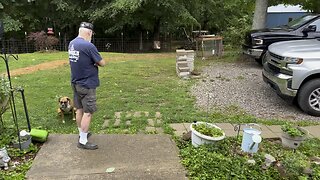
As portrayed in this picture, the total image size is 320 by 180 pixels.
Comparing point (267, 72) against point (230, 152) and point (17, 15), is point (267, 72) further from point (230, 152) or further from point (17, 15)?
point (17, 15)

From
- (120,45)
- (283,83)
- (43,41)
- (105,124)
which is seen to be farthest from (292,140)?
(120,45)

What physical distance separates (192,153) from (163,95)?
289 cm

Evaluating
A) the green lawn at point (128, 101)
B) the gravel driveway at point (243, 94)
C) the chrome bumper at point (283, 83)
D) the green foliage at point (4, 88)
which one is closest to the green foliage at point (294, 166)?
the green lawn at point (128, 101)

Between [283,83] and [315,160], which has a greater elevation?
[283,83]

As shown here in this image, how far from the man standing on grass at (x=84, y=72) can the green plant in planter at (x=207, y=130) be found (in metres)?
1.26

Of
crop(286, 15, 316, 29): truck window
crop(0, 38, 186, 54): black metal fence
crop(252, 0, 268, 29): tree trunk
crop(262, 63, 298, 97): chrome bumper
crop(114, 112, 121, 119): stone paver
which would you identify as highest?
crop(252, 0, 268, 29): tree trunk

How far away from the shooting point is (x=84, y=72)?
3879mm

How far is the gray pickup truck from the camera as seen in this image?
18.0 feet

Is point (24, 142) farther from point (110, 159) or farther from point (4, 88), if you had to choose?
point (110, 159)

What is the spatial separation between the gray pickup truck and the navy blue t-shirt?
3.31m

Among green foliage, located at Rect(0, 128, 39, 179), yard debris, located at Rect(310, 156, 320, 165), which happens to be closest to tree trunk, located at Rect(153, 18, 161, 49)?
green foliage, located at Rect(0, 128, 39, 179)

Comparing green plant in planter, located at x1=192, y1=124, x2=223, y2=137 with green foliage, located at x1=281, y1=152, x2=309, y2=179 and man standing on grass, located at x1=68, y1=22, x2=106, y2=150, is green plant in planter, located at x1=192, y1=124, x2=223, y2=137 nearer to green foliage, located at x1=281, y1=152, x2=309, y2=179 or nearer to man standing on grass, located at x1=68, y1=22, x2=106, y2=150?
green foliage, located at x1=281, y1=152, x2=309, y2=179

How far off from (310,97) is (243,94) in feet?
4.87

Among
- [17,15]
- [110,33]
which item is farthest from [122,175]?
[17,15]
